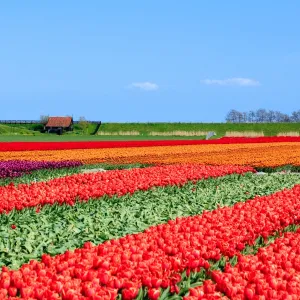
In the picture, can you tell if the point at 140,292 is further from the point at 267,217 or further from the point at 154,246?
the point at 267,217

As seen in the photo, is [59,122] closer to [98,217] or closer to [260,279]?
[98,217]

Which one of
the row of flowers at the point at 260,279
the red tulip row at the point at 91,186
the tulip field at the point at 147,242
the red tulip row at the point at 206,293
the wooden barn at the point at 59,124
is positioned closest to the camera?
the red tulip row at the point at 206,293

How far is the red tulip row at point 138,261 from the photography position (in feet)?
16.0

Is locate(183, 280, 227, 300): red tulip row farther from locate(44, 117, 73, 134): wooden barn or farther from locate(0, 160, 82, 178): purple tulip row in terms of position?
locate(44, 117, 73, 134): wooden barn

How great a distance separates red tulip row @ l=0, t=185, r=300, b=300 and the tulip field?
11 millimetres

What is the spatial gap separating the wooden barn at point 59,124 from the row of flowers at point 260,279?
88.9 m

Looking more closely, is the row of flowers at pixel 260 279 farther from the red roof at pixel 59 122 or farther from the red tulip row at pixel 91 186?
the red roof at pixel 59 122

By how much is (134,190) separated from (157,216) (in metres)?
4.07

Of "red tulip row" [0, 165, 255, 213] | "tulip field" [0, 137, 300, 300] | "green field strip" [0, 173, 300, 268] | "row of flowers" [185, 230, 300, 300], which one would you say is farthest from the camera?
"red tulip row" [0, 165, 255, 213]

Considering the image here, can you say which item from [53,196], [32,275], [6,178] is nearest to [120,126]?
[6,178]

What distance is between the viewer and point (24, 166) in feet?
66.6

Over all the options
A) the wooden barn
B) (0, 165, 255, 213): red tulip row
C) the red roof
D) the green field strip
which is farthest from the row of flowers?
the red roof

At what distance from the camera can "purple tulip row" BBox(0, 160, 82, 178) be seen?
61.8 feet

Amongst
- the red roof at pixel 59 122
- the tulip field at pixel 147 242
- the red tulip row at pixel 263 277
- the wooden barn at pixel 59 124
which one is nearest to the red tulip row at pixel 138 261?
the tulip field at pixel 147 242
